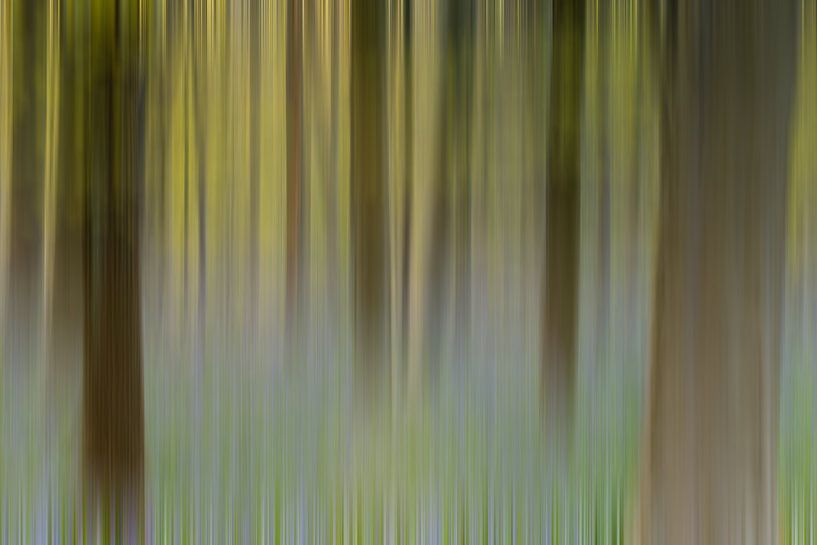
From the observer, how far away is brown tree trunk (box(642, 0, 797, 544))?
0.59 metres

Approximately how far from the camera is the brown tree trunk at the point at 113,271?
63 cm

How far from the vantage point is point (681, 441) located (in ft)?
1.99

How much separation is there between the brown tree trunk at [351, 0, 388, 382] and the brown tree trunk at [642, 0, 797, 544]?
24 cm

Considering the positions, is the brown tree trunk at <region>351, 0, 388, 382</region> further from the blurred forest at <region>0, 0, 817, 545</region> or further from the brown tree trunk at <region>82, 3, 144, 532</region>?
the brown tree trunk at <region>82, 3, 144, 532</region>

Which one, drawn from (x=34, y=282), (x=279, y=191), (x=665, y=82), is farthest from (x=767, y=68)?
(x=34, y=282)

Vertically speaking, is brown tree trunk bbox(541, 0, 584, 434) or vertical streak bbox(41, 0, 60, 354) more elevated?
vertical streak bbox(41, 0, 60, 354)

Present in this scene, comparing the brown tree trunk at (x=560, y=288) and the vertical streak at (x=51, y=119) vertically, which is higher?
the vertical streak at (x=51, y=119)

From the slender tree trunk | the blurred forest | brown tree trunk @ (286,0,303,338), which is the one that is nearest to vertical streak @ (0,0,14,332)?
the blurred forest

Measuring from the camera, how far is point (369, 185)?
0.62 metres

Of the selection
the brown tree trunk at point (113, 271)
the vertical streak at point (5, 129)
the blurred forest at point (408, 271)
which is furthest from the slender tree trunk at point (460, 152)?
the vertical streak at point (5, 129)

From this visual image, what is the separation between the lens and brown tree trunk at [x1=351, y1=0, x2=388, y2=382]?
2.03 ft

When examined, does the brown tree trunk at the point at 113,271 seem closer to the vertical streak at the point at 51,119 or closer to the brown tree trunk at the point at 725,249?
the vertical streak at the point at 51,119

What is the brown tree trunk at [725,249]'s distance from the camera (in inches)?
23.4

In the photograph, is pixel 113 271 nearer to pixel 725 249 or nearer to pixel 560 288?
pixel 560 288
